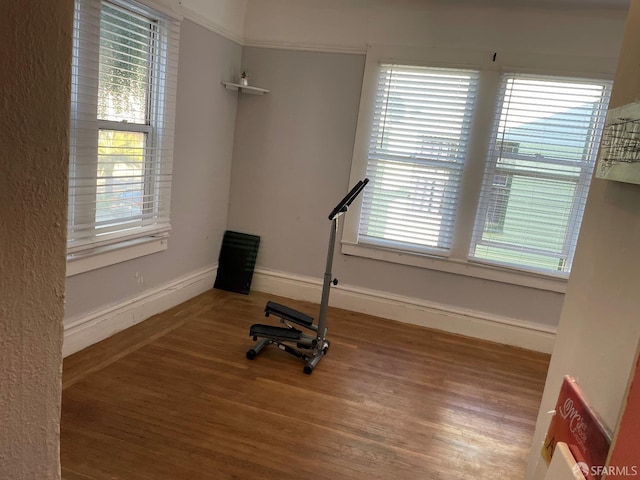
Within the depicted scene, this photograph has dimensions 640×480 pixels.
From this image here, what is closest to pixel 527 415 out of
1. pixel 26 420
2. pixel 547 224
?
pixel 547 224

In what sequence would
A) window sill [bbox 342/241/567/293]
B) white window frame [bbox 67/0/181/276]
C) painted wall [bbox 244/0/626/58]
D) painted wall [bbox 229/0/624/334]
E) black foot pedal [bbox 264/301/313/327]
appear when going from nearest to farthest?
1. white window frame [bbox 67/0/181/276]
2. black foot pedal [bbox 264/301/313/327]
3. painted wall [bbox 244/0/626/58]
4. painted wall [bbox 229/0/624/334]
5. window sill [bbox 342/241/567/293]

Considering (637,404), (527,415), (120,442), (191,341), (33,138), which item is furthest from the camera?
(191,341)

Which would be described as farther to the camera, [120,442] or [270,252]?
[270,252]

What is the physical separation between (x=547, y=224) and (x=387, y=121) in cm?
153

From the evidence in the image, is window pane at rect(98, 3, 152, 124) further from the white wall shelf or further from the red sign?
the red sign

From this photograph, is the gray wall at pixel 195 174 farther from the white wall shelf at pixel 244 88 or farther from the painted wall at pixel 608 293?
the painted wall at pixel 608 293

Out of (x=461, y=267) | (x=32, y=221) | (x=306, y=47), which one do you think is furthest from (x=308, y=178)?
(x=32, y=221)

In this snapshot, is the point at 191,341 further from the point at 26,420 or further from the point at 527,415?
the point at 26,420

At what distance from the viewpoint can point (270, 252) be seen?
4465mm

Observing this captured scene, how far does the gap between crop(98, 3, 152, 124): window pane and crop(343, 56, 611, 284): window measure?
1.75 meters

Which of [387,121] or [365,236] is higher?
[387,121]

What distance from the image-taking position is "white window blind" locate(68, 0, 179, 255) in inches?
107

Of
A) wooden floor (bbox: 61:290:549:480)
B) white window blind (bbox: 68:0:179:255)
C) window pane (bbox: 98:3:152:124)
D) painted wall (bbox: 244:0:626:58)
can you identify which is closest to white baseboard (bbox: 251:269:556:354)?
wooden floor (bbox: 61:290:549:480)

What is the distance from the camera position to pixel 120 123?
3.05m
